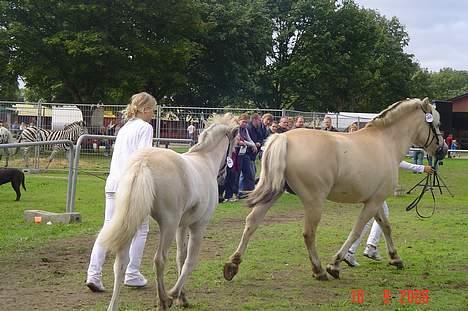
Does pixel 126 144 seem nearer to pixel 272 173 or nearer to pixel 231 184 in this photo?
pixel 272 173

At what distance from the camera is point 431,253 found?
28.7ft

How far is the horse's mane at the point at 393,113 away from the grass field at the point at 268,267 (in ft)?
6.14

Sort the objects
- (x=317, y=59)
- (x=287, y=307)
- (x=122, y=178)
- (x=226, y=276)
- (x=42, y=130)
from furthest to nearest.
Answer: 1. (x=317, y=59)
2. (x=42, y=130)
3. (x=226, y=276)
4. (x=287, y=307)
5. (x=122, y=178)

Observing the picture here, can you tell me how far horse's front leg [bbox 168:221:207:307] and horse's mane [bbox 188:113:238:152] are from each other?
2.89ft

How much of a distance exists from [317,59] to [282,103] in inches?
197

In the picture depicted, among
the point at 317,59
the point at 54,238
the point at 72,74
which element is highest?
the point at 317,59

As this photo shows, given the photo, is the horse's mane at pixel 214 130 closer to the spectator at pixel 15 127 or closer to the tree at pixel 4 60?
the spectator at pixel 15 127

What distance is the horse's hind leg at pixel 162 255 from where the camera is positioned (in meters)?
5.38

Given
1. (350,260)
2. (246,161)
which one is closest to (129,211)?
(350,260)

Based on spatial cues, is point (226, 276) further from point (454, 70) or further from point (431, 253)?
point (454, 70)

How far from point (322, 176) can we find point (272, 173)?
0.58m

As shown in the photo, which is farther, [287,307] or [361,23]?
[361,23]

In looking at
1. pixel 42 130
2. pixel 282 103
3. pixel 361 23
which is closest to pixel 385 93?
pixel 361 23

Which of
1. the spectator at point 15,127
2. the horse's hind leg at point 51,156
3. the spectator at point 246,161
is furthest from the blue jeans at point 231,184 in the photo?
the spectator at point 15,127
